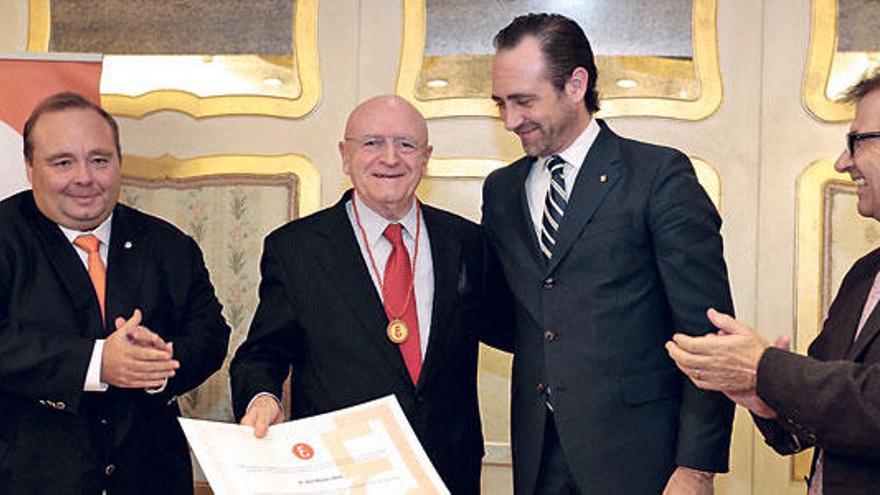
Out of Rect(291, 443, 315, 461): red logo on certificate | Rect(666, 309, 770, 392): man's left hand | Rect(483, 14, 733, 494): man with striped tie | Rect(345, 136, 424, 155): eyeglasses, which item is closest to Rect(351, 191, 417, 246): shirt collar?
Rect(345, 136, 424, 155): eyeglasses

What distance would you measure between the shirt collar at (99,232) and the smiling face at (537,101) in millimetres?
1041

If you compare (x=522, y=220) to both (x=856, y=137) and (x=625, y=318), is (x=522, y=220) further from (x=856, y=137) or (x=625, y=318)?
(x=856, y=137)

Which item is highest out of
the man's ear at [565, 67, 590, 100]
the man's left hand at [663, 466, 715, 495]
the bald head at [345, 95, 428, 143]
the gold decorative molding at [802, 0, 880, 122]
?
the gold decorative molding at [802, 0, 880, 122]

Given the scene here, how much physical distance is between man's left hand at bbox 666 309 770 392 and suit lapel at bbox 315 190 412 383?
675 mm

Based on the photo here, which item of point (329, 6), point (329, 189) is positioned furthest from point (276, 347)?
point (329, 6)

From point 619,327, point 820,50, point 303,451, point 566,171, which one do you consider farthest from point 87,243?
point 820,50

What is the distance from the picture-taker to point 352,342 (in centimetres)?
262

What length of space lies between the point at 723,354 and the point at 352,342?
0.85 metres

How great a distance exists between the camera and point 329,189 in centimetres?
414

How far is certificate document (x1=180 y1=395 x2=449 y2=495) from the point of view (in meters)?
2.14

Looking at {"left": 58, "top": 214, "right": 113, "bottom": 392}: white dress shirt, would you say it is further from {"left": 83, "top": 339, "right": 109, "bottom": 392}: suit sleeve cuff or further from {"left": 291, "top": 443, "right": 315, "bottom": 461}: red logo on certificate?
{"left": 291, "top": 443, "right": 315, "bottom": 461}: red logo on certificate

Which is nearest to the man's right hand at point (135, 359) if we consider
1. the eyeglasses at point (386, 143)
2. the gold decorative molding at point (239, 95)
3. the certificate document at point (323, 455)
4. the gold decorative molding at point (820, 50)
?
the certificate document at point (323, 455)

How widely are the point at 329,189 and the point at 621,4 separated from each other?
48.3 inches

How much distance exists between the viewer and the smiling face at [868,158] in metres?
2.25
